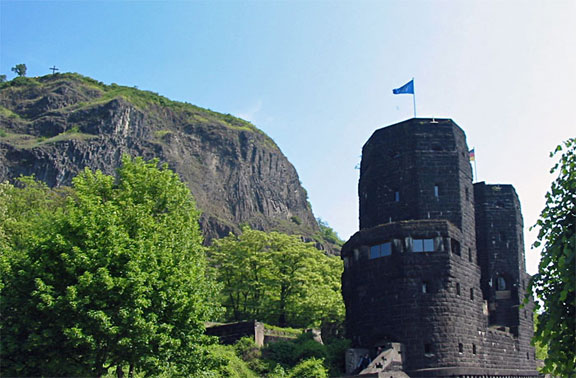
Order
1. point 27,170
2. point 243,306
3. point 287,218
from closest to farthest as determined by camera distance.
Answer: point 243,306, point 27,170, point 287,218

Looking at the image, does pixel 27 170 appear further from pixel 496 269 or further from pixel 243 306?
pixel 496 269

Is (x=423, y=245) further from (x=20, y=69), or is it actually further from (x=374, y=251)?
(x=20, y=69)

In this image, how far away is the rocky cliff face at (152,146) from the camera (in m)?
104

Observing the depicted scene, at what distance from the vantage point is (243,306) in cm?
5653

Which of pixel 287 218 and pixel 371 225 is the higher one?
pixel 287 218

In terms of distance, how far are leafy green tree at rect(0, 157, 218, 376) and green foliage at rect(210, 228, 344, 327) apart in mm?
23997

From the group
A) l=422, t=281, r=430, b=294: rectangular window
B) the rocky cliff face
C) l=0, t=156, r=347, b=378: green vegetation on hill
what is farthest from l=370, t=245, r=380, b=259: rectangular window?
the rocky cliff face

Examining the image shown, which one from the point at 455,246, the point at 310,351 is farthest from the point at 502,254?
the point at 310,351

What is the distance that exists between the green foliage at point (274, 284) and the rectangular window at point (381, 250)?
941 cm

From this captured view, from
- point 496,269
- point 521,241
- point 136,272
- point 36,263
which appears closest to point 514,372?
point 496,269

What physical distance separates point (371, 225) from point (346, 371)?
10968 millimetres

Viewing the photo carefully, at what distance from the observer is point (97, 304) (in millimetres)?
23156

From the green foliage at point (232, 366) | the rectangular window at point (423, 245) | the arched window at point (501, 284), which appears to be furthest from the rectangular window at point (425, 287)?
the arched window at point (501, 284)

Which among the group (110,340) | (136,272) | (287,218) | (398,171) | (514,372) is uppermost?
(287,218)
